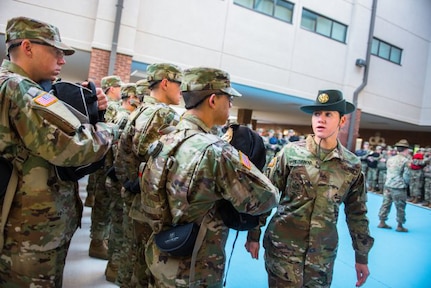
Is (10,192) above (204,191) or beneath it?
beneath

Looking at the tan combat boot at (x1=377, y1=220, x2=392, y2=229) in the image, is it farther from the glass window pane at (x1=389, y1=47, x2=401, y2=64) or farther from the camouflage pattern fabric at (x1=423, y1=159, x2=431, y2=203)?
the glass window pane at (x1=389, y1=47, x2=401, y2=64)

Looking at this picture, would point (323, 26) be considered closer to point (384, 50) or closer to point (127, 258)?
point (384, 50)

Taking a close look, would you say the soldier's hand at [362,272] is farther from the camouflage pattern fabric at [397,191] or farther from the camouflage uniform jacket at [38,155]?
the camouflage pattern fabric at [397,191]

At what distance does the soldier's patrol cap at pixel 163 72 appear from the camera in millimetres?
2623

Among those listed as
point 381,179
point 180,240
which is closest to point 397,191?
point 381,179

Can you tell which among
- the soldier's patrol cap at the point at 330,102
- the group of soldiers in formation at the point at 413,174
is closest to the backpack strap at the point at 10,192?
the soldier's patrol cap at the point at 330,102

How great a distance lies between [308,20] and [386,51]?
4995 mm

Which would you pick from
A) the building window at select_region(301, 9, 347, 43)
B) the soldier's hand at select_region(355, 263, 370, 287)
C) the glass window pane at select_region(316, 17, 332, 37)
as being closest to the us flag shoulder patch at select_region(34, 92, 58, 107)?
the soldier's hand at select_region(355, 263, 370, 287)

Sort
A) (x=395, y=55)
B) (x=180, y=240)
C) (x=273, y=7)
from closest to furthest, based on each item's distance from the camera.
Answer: (x=180, y=240) → (x=273, y=7) → (x=395, y=55)

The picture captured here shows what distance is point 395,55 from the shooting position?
48.9ft

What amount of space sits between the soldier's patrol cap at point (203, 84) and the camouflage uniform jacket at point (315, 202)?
0.87 metres

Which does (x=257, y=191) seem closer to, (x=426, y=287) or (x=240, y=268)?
(x=240, y=268)

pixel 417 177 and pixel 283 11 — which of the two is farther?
pixel 283 11

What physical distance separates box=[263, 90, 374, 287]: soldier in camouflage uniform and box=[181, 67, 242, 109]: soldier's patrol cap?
89 centimetres
